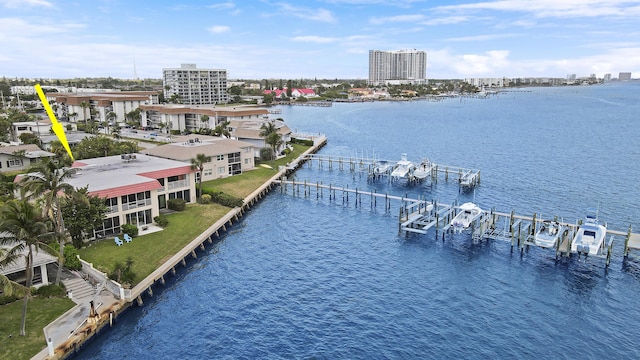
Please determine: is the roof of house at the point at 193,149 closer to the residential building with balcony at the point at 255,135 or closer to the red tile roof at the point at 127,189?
the residential building with balcony at the point at 255,135

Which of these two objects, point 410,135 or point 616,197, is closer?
point 616,197

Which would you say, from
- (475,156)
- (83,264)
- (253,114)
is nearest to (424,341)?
(83,264)

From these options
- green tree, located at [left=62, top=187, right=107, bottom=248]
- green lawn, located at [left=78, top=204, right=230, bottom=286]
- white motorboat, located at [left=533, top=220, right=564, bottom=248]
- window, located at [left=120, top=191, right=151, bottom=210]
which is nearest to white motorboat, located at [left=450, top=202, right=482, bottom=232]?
white motorboat, located at [left=533, top=220, right=564, bottom=248]

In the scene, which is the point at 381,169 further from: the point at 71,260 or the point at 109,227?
the point at 71,260

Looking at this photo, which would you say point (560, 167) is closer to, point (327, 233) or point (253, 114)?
point (327, 233)

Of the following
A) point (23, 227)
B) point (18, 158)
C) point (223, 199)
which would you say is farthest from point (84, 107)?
point (23, 227)

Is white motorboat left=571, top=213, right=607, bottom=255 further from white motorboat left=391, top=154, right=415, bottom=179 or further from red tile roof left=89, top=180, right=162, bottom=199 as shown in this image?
red tile roof left=89, top=180, right=162, bottom=199
